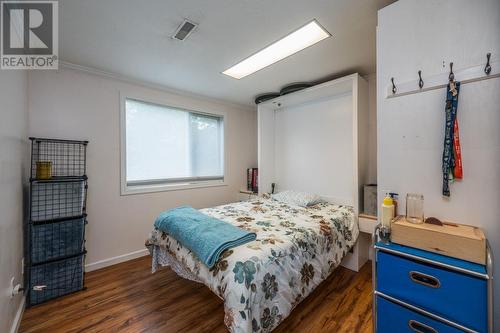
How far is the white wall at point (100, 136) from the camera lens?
2186mm

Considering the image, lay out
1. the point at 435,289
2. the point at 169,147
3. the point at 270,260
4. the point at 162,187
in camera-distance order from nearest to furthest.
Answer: the point at 435,289 < the point at 270,260 < the point at 162,187 < the point at 169,147

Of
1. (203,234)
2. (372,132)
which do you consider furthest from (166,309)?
(372,132)

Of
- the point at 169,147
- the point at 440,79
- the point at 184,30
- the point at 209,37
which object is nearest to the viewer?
the point at 440,79

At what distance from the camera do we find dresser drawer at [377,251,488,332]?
926 mm

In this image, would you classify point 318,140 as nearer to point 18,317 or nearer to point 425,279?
point 425,279

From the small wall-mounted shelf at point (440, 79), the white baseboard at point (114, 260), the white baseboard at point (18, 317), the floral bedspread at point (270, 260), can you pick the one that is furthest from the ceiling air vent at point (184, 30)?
the white baseboard at point (114, 260)

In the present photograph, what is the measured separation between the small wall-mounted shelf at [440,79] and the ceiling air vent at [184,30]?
1.55 m

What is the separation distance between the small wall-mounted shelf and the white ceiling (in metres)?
0.61

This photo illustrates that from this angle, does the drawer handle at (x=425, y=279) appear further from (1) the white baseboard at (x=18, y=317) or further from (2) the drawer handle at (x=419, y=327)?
(1) the white baseboard at (x=18, y=317)

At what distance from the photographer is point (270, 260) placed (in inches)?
56.3

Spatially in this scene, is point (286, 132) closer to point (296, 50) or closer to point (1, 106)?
point (296, 50)

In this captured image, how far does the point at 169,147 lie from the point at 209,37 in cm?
178

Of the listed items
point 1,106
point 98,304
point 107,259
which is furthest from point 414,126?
point 107,259

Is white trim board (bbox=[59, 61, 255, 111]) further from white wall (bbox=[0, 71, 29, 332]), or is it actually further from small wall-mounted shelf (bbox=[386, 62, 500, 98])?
small wall-mounted shelf (bbox=[386, 62, 500, 98])
